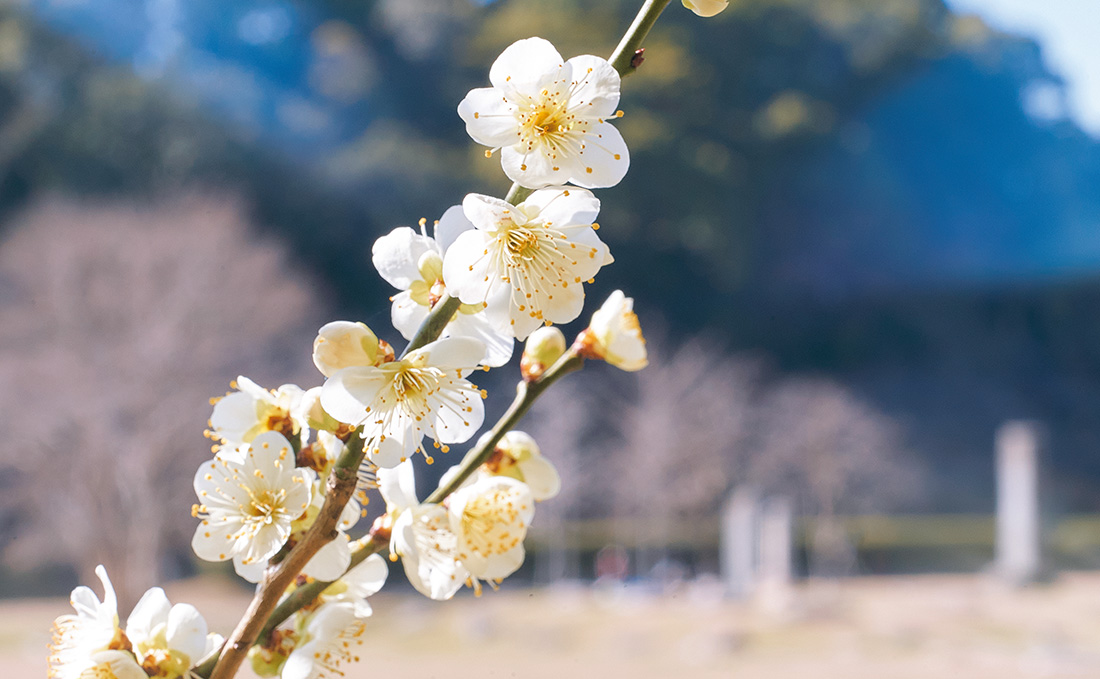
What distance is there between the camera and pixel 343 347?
0.25 m

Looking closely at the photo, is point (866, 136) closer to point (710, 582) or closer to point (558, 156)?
point (710, 582)

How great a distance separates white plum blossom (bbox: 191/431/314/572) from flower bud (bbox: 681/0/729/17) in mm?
176

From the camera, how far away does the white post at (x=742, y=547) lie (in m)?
5.98

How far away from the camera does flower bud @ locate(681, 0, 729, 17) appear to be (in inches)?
10.6

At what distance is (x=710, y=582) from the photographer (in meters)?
6.44

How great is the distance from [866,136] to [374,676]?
7.85 m

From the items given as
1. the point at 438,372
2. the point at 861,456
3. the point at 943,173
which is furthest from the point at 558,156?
the point at 943,173

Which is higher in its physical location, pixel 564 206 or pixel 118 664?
pixel 564 206

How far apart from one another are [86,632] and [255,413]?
0.30 ft

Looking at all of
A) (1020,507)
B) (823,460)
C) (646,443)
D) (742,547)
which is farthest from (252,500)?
(823,460)

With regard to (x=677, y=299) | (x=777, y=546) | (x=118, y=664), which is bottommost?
(x=118, y=664)

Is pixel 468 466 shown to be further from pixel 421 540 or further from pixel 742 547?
pixel 742 547

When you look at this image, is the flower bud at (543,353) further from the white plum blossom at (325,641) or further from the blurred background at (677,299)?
the blurred background at (677,299)

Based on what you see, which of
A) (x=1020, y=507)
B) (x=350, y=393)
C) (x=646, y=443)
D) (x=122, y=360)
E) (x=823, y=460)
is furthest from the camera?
(x=823, y=460)
